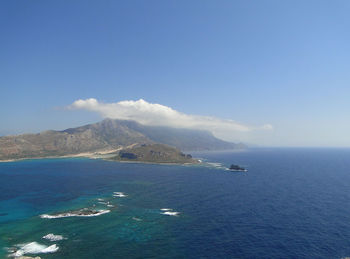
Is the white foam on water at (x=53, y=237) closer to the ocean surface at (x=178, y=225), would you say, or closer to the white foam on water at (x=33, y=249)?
the ocean surface at (x=178, y=225)

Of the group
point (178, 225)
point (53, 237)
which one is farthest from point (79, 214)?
point (178, 225)

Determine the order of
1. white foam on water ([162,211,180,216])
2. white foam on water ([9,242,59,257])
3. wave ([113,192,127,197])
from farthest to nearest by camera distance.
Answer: wave ([113,192,127,197])
white foam on water ([162,211,180,216])
white foam on water ([9,242,59,257])

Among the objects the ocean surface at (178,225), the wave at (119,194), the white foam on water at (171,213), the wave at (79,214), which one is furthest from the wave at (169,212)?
the wave at (119,194)

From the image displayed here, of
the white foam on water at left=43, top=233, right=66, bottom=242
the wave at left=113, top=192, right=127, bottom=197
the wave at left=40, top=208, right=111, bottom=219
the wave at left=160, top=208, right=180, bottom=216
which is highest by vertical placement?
the wave at left=113, top=192, right=127, bottom=197

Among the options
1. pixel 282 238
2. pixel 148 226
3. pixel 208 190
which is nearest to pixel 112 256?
pixel 148 226

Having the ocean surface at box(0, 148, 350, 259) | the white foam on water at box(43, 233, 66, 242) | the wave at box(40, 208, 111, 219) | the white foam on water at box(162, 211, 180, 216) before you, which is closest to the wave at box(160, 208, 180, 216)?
the white foam on water at box(162, 211, 180, 216)

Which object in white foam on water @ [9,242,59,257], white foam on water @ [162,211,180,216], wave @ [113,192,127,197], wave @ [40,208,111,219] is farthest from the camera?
wave @ [113,192,127,197]

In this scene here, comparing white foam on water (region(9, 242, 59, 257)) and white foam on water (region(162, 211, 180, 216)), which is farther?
white foam on water (region(162, 211, 180, 216))

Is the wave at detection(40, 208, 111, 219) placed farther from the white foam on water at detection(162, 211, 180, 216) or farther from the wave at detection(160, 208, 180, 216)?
the white foam on water at detection(162, 211, 180, 216)
